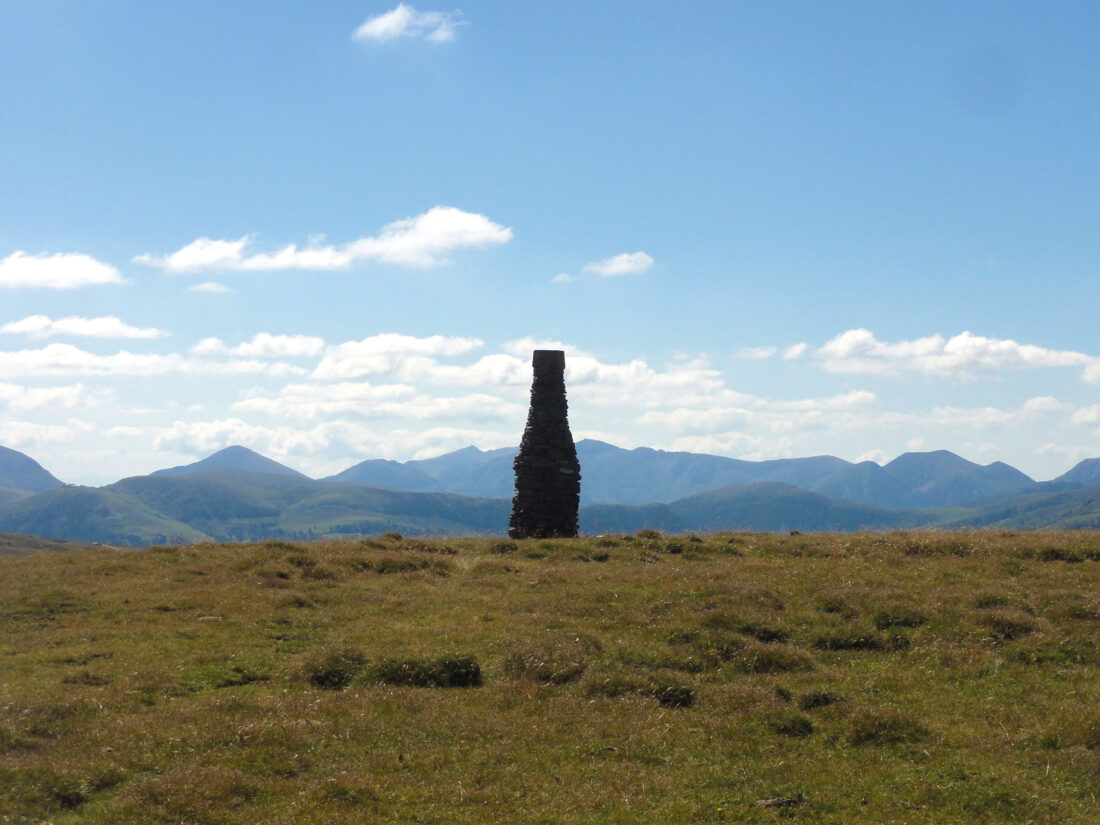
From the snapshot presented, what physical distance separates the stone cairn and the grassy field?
39.7 feet

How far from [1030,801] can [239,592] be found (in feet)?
71.2

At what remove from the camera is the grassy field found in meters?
12.1

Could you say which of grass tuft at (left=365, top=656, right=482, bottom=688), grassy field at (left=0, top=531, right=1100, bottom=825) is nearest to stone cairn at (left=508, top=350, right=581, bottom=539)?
grassy field at (left=0, top=531, right=1100, bottom=825)

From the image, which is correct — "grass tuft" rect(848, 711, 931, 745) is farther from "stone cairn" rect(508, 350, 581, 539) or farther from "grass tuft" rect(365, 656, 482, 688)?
"stone cairn" rect(508, 350, 581, 539)

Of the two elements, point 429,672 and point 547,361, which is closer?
point 429,672

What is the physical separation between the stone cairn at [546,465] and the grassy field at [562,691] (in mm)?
12106

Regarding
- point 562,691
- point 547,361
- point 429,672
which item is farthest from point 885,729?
point 547,361

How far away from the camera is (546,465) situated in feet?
138

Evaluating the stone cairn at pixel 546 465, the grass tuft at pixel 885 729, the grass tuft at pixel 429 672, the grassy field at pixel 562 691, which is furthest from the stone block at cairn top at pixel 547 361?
the grass tuft at pixel 885 729

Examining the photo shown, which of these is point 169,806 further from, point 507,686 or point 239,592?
point 239,592

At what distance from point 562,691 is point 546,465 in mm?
25009

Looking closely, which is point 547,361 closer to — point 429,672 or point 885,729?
point 429,672

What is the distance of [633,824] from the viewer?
11.4 metres

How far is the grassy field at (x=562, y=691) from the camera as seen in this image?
12109 mm
